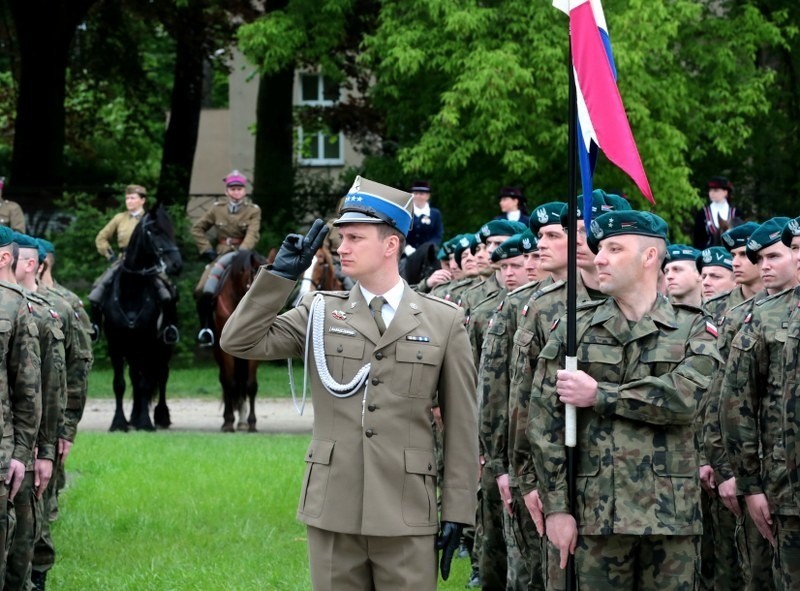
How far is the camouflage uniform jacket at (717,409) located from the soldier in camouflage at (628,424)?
1457mm

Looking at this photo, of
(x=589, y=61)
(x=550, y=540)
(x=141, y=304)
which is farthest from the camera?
(x=141, y=304)

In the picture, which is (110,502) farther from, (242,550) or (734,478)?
(734,478)

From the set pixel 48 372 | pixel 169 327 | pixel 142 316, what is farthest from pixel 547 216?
pixel 169 327

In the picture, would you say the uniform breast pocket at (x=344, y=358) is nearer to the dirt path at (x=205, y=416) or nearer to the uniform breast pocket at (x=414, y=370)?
the uniform breast pocket at (x=414, y=370)

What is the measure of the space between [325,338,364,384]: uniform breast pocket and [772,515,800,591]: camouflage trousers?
2.20 meters

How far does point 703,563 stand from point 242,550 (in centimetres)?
378

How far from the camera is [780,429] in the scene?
7418 millimetres

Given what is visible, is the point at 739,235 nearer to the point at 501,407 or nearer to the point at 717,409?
the point at 717,409

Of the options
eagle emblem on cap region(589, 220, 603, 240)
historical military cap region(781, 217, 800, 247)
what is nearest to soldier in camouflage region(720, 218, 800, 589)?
historical military cap region(781, 217, 800, 247)

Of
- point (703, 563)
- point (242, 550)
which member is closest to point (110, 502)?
point (242, 550)

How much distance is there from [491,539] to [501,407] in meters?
1.44

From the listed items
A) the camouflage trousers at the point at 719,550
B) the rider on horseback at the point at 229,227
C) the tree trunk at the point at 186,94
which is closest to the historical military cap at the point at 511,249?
the camouflage trousers at the point at 719,550

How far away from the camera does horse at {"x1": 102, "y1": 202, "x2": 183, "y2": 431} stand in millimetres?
19812

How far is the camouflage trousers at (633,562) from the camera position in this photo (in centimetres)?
639
